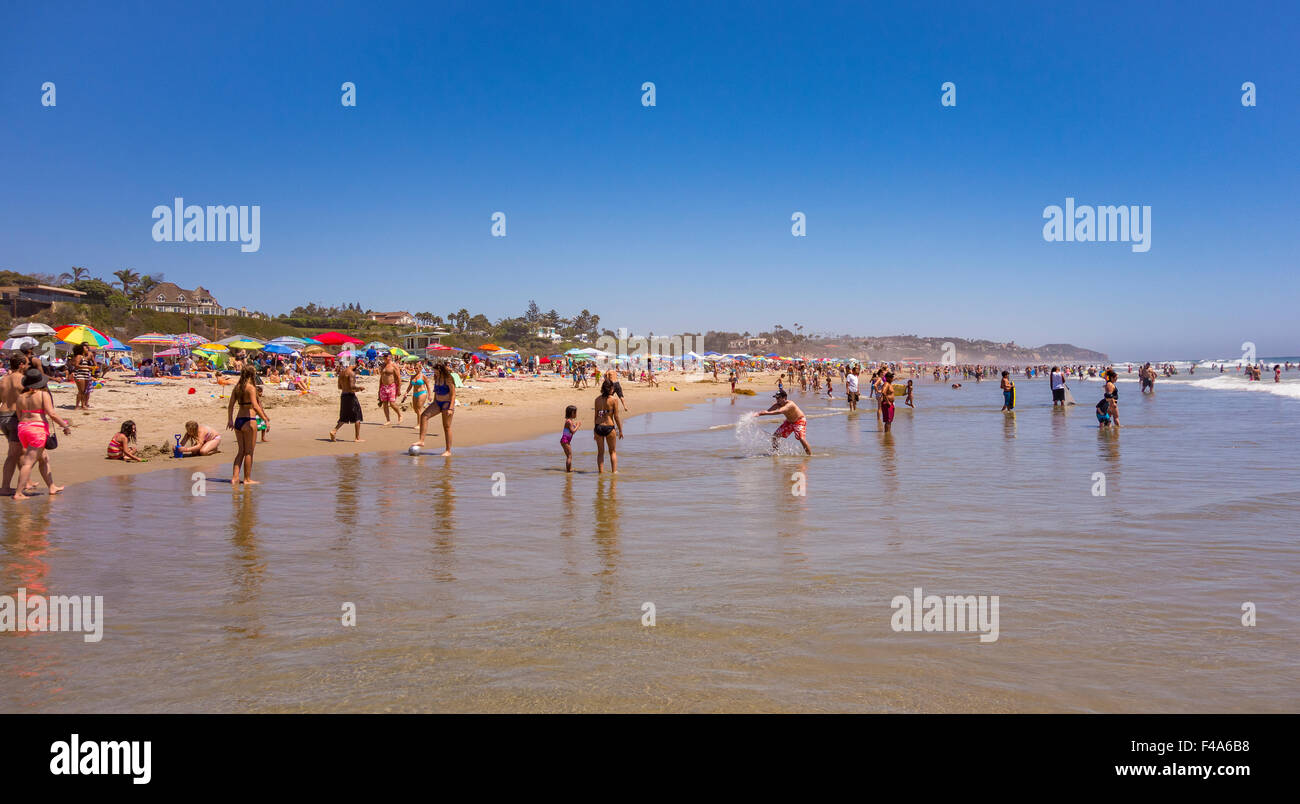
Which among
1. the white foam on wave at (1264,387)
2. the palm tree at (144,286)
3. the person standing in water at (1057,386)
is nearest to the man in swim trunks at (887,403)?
the person standing in water at (1057,386)

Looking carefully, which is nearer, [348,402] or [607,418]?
[607,418]

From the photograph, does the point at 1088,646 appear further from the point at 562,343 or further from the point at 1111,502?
the point at 562,343

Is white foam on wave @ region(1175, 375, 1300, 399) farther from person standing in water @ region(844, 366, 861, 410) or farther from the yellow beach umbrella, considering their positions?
the yellow beach umbrella

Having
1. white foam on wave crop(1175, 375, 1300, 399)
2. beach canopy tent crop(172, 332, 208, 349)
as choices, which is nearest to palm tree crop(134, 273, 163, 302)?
beach canopy tent crop(172, 332, 208, 349)

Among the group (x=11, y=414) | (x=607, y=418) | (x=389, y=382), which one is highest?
(x=389, y=382)

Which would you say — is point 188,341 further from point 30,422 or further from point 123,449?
point 30,422

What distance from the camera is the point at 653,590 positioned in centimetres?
633

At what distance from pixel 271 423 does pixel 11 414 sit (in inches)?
402

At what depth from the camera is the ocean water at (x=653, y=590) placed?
430 cm

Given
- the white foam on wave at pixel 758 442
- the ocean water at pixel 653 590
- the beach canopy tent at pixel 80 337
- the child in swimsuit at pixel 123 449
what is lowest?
the ocean water at pixel 653 590

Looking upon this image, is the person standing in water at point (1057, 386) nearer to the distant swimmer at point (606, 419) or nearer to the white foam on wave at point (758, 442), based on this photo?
the white foam on wave at point (758, 442)

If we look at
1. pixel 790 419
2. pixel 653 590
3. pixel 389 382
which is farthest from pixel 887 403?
pixel 653 590

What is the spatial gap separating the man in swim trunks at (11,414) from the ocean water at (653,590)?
748 millimetres
